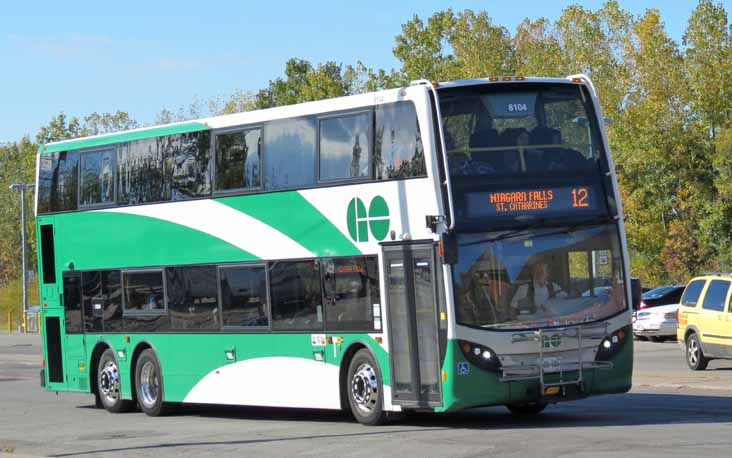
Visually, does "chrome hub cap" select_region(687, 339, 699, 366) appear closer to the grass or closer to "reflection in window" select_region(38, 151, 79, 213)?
"reflection in window" select_region(38, 151, 79, 213)

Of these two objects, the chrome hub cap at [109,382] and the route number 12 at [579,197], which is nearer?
the route number 12 at [579,197]

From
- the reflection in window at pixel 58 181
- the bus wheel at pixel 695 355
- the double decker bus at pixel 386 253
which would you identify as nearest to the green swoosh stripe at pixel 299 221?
the double decker bus at pixel 386 253

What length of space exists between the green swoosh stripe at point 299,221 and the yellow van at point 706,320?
33.6ft

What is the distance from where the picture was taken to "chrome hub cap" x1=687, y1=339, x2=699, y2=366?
84.9ft

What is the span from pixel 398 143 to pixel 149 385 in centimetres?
737

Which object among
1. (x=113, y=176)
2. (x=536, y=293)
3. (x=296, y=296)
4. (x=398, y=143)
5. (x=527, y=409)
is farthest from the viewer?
(x=113, y=176)

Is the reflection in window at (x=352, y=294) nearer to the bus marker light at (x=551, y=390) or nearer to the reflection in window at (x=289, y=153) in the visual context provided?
the reflection in window at (x=289, y=153)

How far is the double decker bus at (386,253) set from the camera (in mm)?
15648

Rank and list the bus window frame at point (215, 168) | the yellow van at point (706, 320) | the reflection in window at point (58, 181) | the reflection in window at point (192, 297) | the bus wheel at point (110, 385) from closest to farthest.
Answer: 1. the bus window frame at point (215, 168)
2. the reflection in window at point (192, 297)
3. the bus wheel at point (110, 385)
4. the reflection in window at point (58, 181)
5. the yellow van at point (706, 320)

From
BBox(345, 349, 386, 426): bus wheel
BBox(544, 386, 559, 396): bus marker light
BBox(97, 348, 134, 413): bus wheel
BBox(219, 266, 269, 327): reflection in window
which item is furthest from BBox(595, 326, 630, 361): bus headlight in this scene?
BBox(97, 348, 134, 413): bus wheel

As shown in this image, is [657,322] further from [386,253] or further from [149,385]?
[386,253]

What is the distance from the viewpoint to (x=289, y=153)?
59.9 feet

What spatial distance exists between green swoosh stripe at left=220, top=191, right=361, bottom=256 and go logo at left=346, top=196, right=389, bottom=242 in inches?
8.3

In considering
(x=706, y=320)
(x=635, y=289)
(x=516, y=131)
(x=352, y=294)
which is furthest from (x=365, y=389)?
(x=706, y=320)
